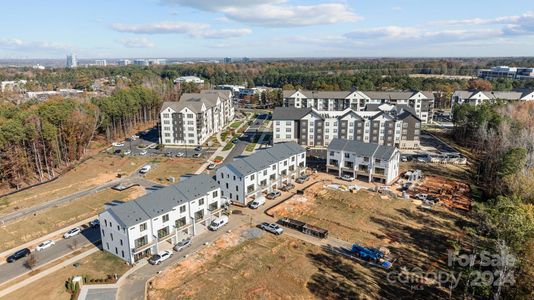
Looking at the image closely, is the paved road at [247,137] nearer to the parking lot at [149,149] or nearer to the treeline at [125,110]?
the parking lot at [149,149]

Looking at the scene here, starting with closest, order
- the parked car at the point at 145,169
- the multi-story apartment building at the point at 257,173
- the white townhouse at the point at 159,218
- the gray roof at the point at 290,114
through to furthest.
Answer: the white townhouse at the point at 159,218 → the multi-story apartment building at the point at 257,173 → the parked car at the point at 145,169 → the gray roof at the point at 290,114

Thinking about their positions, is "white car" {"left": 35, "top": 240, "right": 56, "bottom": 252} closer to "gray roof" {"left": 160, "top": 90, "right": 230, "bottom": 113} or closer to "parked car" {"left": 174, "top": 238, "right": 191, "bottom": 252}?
"parked car" {"left": 174, "top": 238, "right": 191, "bottom": 252}

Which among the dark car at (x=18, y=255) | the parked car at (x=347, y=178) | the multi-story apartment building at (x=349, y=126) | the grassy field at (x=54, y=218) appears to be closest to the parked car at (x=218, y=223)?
the grassy field at (x=54, y=218)

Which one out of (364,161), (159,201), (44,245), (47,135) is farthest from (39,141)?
(364,161)

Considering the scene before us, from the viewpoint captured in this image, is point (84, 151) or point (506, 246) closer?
point (506, 246)

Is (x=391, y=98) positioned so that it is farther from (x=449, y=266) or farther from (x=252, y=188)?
(x=449, y=266)

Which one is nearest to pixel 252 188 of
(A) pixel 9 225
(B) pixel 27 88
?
(A) pixel 9 225

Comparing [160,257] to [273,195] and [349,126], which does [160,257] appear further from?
[349,126]
